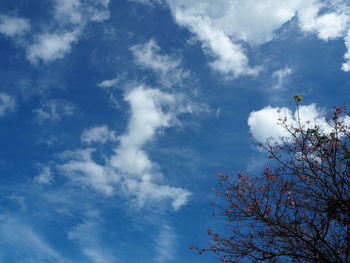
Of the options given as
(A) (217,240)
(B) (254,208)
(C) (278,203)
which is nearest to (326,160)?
(C) (278,203)

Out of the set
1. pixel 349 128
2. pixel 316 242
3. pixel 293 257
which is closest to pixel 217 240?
pixel 293 257

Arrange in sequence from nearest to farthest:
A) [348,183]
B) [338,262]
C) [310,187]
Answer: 1. [338,262]
2. [348,183]
3. [310,187]

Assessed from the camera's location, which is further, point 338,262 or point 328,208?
point 328,208

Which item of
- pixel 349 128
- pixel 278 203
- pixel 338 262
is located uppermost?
pixel 349 128

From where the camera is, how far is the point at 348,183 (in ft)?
28.6

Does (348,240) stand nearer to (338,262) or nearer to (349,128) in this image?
(338,262)

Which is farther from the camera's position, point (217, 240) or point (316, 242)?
point (217, 240)

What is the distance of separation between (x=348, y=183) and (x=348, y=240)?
71.4 inches

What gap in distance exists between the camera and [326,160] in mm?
9391

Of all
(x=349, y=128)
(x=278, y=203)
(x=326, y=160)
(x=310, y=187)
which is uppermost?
(x=349, y=128)

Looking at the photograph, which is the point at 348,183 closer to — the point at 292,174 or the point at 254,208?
the point at 292,174

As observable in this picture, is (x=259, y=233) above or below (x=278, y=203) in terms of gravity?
below

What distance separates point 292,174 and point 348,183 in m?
1.66

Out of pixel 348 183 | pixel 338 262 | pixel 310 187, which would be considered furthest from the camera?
pixel 310 187
